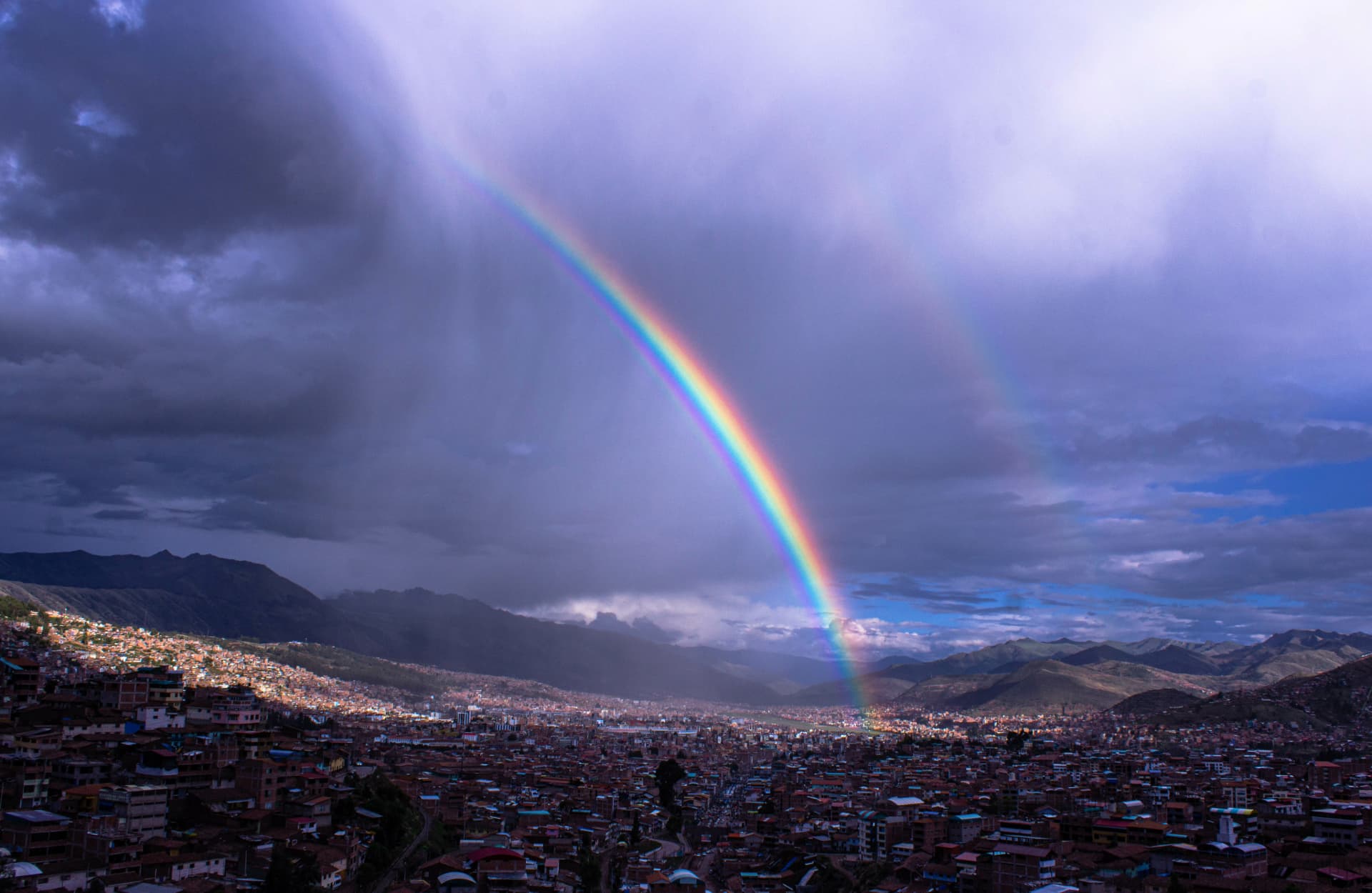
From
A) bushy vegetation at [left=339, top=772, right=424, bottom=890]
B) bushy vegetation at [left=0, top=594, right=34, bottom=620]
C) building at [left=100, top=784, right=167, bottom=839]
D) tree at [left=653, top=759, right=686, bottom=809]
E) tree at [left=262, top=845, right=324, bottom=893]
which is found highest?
bushy vegetation at [left=0, top=594, right=34, bottom=620]

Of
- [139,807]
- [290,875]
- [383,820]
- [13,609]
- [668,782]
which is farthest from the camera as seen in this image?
[13,609]

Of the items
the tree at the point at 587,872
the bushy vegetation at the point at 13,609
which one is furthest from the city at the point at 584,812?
the bushy vegetation at the point at 13,609

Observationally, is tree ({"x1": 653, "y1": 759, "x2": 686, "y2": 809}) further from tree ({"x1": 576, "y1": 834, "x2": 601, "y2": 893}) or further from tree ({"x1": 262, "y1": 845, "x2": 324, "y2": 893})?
tree ({"x1": 262, "y1": 845, "x2": 324, "y2": 893})

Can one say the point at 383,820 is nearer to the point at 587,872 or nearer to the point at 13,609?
the point at 587,872

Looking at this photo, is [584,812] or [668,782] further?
[668,782]

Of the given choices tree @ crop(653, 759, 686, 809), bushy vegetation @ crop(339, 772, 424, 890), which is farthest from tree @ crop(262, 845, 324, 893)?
tree @ crop(653, 759, 686, 809)

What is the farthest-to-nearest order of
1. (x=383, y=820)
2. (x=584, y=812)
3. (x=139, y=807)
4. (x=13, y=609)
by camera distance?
(x=13, y=609) → (x=584, y=812) → (x=383, y=820) → (x=139, y=807)

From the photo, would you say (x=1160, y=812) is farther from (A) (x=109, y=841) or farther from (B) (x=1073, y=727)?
(B) (x=1073, y=727)

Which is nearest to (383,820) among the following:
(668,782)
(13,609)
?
(668,782)

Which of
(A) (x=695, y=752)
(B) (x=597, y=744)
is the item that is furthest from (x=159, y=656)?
(A) (x=695, y=752)

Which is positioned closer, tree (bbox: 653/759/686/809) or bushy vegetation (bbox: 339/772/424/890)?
bushy vegetation (bbox: 339/772/424/890)

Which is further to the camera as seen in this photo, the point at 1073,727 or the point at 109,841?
the point at 1073,727
